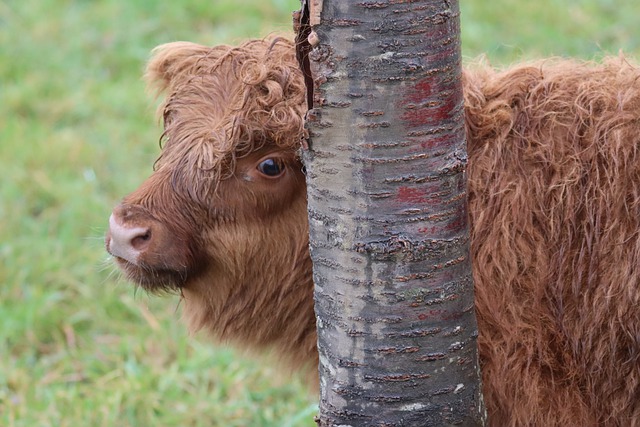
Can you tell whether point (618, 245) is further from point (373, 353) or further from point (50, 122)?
point (50, 122)

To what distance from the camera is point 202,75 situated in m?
3.03

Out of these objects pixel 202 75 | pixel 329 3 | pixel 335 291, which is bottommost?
pixel 335 291

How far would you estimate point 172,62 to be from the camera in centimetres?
325

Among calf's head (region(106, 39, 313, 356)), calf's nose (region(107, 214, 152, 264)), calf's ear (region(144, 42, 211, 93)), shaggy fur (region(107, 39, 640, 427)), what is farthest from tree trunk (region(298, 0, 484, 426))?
calf's ear (region(144, 42, 211, 93))

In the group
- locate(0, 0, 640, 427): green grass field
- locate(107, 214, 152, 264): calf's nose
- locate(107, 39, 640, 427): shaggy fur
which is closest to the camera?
locate(107, 39, 640, 427): shaggy fur

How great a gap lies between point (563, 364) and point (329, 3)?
4.59ft

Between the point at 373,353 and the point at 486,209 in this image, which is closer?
the point at 373,353

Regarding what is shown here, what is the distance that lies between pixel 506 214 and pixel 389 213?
2.56ft

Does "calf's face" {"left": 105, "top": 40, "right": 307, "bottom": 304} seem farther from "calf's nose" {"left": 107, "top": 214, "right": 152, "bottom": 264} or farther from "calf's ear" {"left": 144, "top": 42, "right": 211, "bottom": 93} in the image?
"calf's ear" {"left": 144, "top": 42, "right": 211, "bottom": 93}

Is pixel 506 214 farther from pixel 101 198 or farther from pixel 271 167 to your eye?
pixel 101 198

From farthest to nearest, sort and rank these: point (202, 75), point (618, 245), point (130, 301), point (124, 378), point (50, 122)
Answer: point (50, 122) → point (130, 301) → point (124, 378) → point (202, 75) → point (618, 245)

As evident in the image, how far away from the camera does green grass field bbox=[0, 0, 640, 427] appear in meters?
4.09

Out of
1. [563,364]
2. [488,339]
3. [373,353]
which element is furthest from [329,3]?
[563,364]

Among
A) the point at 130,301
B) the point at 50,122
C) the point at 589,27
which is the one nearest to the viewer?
the point at 130,301
